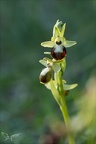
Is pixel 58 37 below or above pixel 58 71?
above

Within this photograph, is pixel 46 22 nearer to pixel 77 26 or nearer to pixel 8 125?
pixel 77 26

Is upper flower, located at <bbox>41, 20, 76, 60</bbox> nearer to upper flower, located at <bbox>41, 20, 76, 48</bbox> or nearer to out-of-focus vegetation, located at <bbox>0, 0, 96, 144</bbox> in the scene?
upper flower, located at <bbox>41, 20, 76, 48</bbox>

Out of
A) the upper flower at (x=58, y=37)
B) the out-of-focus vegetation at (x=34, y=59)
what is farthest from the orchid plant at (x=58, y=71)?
the out-of-focus vegetation at (x=34, y=59)

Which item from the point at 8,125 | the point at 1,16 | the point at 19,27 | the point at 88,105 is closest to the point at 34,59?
the point at 19,27

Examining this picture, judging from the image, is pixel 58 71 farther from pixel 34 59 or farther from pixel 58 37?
pixel 34 59

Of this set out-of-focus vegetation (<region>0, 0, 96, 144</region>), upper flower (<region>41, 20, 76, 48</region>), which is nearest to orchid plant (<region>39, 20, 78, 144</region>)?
upper flower (<region>41, 20, 76, 48</region>)

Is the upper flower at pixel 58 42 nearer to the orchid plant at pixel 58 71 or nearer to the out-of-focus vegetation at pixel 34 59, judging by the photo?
the orchid plant at pixel 58 71

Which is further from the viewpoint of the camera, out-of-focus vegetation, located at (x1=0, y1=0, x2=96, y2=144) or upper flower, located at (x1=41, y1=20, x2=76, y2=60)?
out-of-focus vegetation, located at (x1=0, y1=0, x2=96, y2=144)

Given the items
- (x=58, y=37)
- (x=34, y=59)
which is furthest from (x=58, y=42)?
(x=34, y=59)

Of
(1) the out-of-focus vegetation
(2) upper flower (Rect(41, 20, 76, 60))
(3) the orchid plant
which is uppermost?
(2) upper flower (Rect(41, 20, 76, 60))
